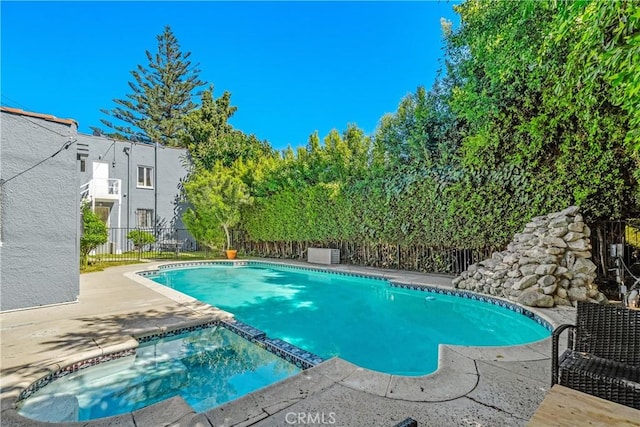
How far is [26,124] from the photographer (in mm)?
5535

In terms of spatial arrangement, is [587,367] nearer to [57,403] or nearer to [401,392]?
[401,392]

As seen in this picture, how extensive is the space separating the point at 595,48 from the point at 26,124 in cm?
929

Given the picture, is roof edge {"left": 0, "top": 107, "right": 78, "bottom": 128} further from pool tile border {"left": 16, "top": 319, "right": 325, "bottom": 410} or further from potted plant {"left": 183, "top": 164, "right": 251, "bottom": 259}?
potted plant {"left": 183, "top": 164, "right": 251, "bottom": 259}

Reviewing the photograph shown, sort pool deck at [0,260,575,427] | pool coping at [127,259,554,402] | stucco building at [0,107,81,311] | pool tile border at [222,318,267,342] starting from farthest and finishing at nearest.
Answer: stucco building at [0,107,81,311] → pool tile border at [222,318,267,342] → pool coping at [127,259,554,402] → pool deck at [0,260,575,427]

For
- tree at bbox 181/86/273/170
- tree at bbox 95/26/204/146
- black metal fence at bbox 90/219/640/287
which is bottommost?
black metal fence at bbox 90/219/640/287

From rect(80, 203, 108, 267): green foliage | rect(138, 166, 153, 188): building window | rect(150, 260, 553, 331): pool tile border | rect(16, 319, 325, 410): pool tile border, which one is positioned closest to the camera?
rect(16, 319, 325, 410): pool tile border

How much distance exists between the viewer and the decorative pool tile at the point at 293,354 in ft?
12.3

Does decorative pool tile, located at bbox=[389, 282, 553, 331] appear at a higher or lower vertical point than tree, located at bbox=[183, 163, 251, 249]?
lower

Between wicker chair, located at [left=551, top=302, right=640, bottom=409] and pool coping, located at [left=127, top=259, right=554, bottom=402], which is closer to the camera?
wicker chair, located at [left=551, top=302, right=640, bottom=409]

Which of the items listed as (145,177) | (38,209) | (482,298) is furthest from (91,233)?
(482,298)

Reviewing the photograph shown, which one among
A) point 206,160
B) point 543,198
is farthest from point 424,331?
point 206,160

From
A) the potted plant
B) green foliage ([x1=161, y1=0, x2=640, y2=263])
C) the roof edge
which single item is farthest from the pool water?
the potted plant

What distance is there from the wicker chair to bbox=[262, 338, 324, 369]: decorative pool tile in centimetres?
246

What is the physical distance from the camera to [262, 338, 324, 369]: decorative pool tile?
376 centimetres
